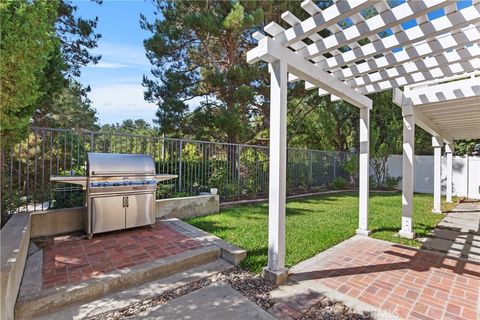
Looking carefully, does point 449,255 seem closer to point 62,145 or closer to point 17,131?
point 17,131

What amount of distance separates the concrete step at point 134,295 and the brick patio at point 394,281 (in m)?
1.20

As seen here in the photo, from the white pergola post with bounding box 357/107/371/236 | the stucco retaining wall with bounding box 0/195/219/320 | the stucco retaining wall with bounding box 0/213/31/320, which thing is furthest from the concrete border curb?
the white pergola post with bounding box 357/107/371/236

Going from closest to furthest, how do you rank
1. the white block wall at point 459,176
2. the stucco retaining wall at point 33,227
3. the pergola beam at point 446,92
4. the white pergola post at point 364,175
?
the stucco retaining wall at point 33,227 < the pergola beam at point 446,92 < the white pergola post at point 364,175 < the white block wall at point 459,176

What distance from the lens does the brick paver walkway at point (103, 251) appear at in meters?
3.20

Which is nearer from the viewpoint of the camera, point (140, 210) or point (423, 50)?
point (423, 50)

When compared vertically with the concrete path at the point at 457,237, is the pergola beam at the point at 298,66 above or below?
above

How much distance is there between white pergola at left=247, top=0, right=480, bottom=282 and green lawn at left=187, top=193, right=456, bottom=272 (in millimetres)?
526

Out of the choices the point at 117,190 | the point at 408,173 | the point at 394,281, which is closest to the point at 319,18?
the point at 394,281

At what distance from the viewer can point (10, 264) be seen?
2.31 m

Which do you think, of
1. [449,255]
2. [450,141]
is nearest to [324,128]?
Result: [450,141]

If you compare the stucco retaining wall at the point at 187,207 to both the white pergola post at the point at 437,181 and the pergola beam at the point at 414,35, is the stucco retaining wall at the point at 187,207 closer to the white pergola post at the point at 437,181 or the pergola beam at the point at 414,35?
the pergola beam at the point at 414,35

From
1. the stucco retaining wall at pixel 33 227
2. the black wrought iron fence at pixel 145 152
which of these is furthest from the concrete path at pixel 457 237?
the black wrought iron fence at pixel 145 152

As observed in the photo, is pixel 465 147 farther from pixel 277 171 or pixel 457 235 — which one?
pixel 277 171

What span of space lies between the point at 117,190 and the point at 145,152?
192cm
